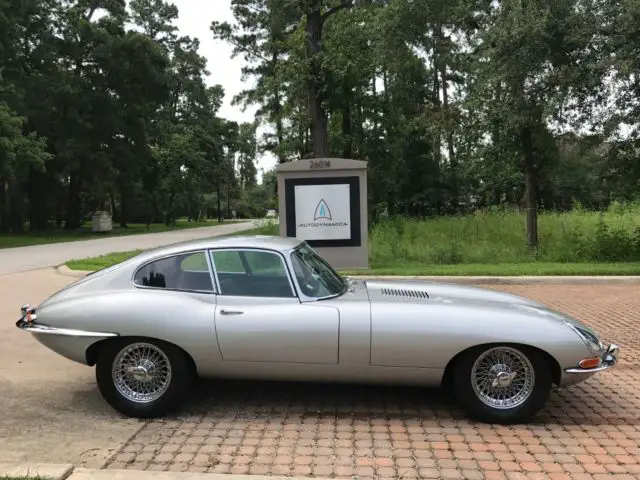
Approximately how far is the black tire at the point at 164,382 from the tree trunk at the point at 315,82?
19.3 metres

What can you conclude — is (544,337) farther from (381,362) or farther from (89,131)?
(89,131)

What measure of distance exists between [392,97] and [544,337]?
90.6 feet

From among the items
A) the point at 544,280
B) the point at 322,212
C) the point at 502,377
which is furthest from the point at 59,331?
the point at 544,280

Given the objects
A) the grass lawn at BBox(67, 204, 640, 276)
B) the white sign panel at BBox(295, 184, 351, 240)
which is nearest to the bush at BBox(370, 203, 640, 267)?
the grass lawn at BBox(67, 204, 640, 276)

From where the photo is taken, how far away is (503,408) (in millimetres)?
4281

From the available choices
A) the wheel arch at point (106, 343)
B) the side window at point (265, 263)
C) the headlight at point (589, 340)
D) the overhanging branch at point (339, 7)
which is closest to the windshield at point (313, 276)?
the side window at point (265, 263)

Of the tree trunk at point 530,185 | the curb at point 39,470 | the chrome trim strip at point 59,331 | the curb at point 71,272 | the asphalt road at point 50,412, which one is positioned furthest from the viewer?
the tree trunk at point 530,185

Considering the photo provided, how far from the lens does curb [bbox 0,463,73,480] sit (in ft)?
11.0

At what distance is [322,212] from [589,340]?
9439 millimetres

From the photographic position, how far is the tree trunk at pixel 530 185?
16.3 m

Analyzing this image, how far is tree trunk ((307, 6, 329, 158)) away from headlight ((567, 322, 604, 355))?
1941 centimetres

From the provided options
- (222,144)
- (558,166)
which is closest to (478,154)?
(558,166)

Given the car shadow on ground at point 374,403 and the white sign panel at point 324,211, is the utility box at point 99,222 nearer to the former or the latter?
the white sign panel at point 324,211

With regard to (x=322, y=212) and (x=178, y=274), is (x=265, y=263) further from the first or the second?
(x=322, y=212)
